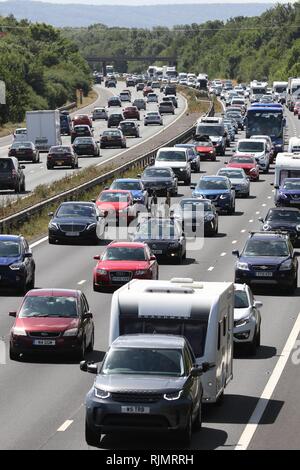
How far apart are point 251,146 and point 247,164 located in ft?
20.6

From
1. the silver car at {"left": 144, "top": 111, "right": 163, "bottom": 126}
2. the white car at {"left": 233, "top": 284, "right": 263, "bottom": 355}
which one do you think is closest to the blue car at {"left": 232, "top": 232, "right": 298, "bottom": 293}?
the white car at {"left": 233, "top": 284, "right": 263, "bottom": 355}

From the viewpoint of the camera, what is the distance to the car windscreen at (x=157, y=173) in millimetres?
69562

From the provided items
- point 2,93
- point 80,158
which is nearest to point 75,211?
point 80,158

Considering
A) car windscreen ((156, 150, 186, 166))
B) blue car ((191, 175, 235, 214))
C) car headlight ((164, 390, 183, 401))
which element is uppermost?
car headlight ((164, 390, 183, 401))

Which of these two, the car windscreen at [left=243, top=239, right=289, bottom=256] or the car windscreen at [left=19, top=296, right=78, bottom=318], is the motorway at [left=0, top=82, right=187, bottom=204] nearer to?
the car windscreen at [left=243, top=239, right=289, bottom=256]

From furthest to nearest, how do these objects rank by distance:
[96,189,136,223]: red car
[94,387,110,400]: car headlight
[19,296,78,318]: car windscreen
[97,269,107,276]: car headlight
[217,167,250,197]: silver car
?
[217,167,250,197]: silver car, [96,189,136,223]: red car, [97,269,107,276]: car headlight, [19,296,78,318]: car windscreen, [94,387,110,400]: car headlight

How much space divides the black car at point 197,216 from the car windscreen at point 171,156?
24.3 m

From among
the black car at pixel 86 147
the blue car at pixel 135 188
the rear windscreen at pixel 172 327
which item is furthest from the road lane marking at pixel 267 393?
the black car at pixel 86 147

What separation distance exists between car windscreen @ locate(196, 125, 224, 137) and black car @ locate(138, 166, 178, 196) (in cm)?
2902

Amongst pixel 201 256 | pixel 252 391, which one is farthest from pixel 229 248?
pixel 252 391

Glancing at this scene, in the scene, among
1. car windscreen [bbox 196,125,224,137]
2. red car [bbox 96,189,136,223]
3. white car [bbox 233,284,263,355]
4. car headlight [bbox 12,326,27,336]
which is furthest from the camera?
car windscreen [bbox 196,125,224,137]

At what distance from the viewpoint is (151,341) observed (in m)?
21.5

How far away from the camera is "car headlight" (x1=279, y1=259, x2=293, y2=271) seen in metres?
38.8
